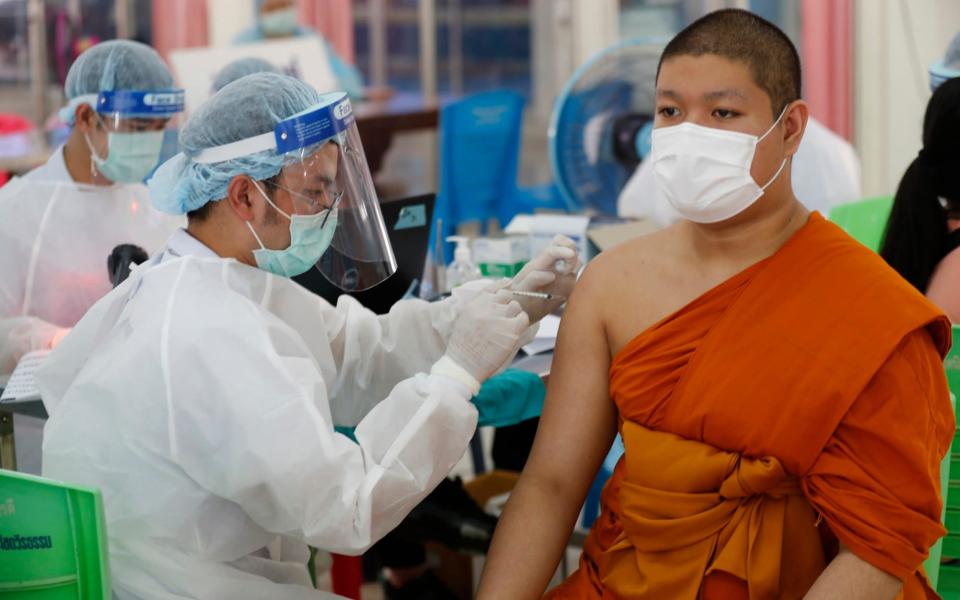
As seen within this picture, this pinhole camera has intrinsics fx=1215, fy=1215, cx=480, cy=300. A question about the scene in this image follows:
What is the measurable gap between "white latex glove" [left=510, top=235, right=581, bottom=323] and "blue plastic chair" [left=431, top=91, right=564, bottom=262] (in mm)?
2826

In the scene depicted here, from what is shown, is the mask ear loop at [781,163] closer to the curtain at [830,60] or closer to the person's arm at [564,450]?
the person's arm at [564,450]

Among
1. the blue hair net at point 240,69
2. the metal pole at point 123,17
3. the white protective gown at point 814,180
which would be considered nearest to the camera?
the blue hair net at point 240,69

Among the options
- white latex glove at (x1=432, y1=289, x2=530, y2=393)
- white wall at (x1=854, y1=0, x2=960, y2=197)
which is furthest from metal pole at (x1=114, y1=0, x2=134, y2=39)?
white latex glove at (x1=432, y1=289, x2=530, y2=393)

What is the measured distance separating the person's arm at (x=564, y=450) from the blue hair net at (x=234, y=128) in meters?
0.51

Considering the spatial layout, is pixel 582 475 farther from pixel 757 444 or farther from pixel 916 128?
pixel 916 128

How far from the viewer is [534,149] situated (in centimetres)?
949

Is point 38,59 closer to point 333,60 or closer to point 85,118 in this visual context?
point 333,60

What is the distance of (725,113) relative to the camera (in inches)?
66.2

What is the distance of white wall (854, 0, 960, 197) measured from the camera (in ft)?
19.0

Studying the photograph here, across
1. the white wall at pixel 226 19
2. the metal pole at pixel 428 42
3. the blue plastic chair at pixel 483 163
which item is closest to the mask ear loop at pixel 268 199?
the blue plastic chair at pixel 483 163

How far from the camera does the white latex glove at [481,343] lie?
69.2 inches

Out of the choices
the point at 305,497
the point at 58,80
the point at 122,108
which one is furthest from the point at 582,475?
the point at 58,80

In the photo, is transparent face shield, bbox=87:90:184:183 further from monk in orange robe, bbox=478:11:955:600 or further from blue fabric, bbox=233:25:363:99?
blue fabric, bbox=233:25:363:99

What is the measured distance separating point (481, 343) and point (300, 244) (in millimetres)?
298
